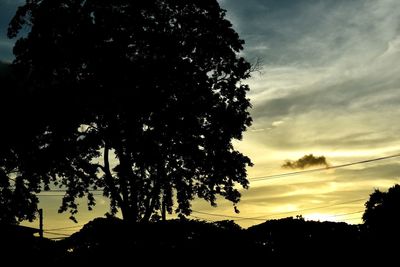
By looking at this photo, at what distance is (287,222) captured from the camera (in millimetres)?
13430

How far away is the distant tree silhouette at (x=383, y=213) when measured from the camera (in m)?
12.1

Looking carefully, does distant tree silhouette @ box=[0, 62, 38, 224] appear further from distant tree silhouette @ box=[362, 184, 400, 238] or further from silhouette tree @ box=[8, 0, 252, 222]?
distant tree silhouette @ box=[362, 184, 400, 238]

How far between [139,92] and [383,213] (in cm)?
1491

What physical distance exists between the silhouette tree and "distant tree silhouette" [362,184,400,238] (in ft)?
45.0

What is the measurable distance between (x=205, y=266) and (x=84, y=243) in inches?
170

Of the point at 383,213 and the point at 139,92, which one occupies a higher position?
the point at 139,92

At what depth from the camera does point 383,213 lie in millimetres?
12445

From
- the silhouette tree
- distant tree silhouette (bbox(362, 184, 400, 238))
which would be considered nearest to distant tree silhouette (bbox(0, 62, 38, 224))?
the silhouette tree

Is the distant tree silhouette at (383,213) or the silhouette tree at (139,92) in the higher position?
the silhouette tree at (139,92)

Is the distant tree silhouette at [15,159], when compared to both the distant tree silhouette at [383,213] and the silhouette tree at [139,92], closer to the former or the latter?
the silhouette tree at [139,92]

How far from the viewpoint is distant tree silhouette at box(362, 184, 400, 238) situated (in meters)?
12.1

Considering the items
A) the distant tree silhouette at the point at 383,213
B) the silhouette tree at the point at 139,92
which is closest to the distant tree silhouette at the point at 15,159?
the silhouette tree at the point at 139,92

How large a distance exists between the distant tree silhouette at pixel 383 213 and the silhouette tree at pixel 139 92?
13726 millimetres

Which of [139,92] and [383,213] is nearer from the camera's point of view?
[383,213]
